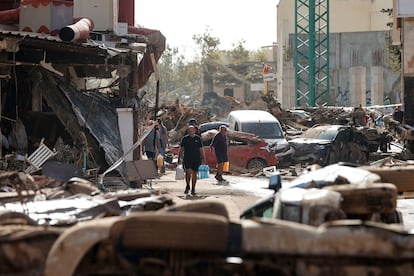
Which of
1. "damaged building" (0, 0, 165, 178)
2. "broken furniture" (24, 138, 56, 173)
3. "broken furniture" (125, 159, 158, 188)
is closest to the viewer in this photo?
"broken furniture" (24, 138, 56, 173)

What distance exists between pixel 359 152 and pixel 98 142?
1318 cm

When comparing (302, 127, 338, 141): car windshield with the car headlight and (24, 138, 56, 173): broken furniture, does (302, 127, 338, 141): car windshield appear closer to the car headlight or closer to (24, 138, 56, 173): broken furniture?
the car headlight

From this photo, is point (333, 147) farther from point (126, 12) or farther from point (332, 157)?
point (126, 12)

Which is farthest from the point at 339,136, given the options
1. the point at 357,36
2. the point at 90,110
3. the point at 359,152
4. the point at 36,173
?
the point at 357,36

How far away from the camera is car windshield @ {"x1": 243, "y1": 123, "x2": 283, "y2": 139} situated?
100 ft

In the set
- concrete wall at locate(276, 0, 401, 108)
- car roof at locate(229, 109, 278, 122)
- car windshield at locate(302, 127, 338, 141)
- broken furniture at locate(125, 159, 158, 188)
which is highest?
concrete wall at locate(276, 0, 401, 108)

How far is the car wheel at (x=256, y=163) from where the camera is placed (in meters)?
27.9

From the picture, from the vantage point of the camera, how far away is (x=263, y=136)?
1200 inches

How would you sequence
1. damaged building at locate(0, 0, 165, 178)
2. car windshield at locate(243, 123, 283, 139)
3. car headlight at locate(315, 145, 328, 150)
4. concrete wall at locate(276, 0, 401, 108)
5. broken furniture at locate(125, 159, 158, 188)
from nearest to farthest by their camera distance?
broken furniture at locate(125, 159, 158, 188)
damaged building at locate(0, 0, 165, 178)
car headlight at locate(315, 145, 328, 150)
car windshield at locate(243, 123, 283, 139)
concrete wall at locate(276, 0, 401, 108)

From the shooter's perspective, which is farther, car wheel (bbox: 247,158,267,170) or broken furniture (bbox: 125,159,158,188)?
car wheel (bbox: 247,158,267,170)

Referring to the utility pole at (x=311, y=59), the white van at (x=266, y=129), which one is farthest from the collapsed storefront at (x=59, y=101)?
the utility pole at (x=311, y=59)

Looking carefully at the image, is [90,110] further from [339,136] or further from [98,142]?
[339,136]

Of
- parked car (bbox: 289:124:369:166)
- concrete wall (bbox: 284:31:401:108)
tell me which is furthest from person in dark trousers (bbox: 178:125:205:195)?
concrete wall (bbox: 284:31:401:108)

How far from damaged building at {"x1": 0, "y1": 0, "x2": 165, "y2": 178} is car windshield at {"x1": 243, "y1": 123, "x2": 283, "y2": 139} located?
8.43 metres
